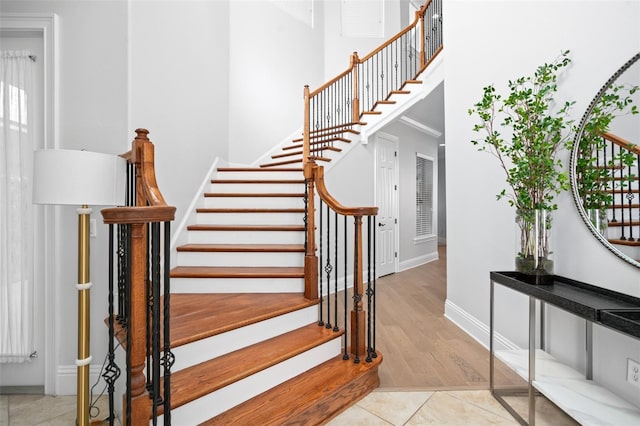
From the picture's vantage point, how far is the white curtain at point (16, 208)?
216 cm

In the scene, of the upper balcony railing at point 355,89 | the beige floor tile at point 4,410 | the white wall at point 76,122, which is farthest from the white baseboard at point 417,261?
the beige floor tile at point 4,410

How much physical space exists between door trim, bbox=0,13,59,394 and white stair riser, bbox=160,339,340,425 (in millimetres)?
1349

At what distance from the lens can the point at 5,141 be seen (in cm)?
217

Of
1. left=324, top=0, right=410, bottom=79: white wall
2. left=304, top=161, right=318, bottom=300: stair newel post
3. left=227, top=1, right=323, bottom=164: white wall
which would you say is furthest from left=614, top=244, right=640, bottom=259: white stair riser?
left=324, top=0, right=410, bottom=79: white wall

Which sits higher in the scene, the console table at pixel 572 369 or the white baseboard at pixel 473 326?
the console table at pixel 572 369

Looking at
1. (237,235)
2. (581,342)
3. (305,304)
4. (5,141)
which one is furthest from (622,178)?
(5,141)

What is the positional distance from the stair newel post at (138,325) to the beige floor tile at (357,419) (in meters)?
0.97

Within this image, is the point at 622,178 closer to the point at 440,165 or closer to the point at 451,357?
the point at 451,357

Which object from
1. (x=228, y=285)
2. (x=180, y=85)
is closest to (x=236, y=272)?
(x=228, y=285)

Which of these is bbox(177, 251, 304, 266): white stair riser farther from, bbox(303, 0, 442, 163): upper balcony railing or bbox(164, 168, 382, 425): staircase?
bbox(303, 0, 442, 163): upper balcony railing

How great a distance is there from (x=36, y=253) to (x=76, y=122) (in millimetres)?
944

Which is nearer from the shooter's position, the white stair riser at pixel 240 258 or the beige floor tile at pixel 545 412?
the beige floor tile at pixel 545 412

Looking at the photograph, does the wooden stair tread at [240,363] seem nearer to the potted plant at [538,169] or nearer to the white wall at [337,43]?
the potted plant at [538,169]

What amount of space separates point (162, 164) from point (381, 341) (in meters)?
2.47
